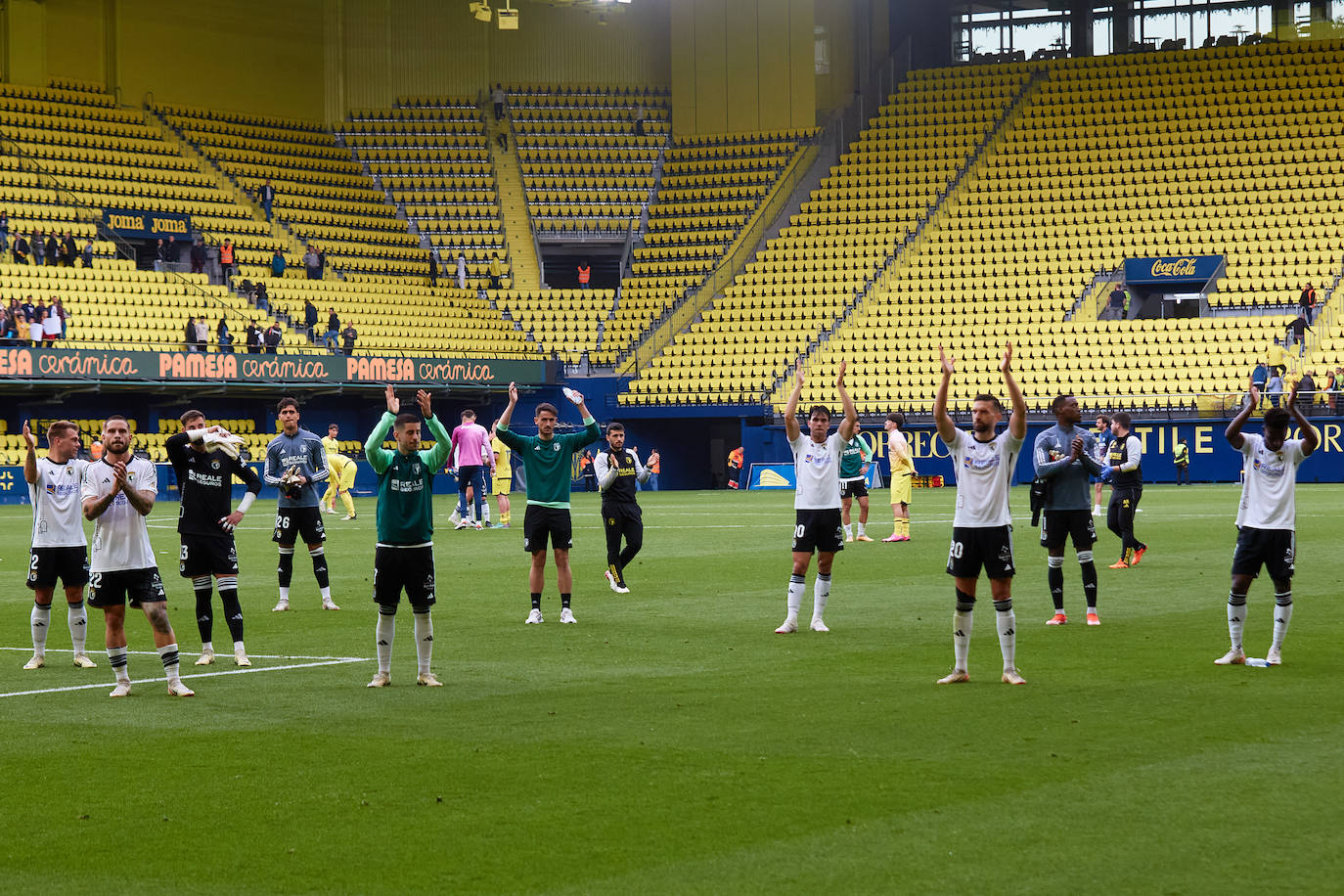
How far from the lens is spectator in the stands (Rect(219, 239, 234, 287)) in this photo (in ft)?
168

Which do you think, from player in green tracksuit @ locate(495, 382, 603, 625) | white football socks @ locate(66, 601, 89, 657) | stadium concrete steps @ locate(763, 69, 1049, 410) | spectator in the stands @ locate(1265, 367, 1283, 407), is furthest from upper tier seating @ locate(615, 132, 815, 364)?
white football socks @ locate(66, 601, 89, 657)

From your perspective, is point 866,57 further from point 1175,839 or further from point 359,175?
point 1175,839

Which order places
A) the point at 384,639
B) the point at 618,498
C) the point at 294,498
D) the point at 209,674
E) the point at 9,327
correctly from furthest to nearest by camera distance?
1. the point at 9,327
2. the point at 618,498
3. the point at 294,498
4. the point at 209,674
5. the point at 384,639

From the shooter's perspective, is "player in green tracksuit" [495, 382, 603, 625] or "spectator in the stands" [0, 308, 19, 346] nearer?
"player in green tracksuit" [495, 382, 603, 625]

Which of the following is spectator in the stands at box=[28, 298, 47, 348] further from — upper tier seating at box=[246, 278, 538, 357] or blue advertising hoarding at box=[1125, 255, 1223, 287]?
blue advertising hoarding at box=[1125, 255, 1223, 287]

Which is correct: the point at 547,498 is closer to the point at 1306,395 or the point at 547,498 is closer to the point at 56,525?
the point at 56,525

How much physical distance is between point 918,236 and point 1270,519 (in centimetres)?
4529

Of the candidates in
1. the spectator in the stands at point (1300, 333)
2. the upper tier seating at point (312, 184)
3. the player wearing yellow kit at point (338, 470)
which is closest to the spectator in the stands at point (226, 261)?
the upper tier seating at point (312, 184)

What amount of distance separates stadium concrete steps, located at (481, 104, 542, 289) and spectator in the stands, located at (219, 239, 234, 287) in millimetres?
10648

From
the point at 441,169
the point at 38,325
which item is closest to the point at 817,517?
the point at 38,325

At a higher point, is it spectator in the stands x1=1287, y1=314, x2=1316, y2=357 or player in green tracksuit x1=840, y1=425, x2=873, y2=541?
spectator in the stands x1=1287, y1=314, x2=1316, y2=357

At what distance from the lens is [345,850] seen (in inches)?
282

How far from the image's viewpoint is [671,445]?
5334cm

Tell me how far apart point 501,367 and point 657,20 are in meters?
20.4
